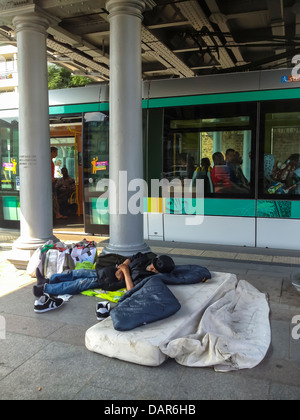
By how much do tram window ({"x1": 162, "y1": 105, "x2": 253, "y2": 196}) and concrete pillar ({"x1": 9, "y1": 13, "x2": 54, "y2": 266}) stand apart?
8.34ft

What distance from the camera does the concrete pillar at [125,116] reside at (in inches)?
220

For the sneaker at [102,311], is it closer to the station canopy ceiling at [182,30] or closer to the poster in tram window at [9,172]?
the station canopy ceiling at [182,30]

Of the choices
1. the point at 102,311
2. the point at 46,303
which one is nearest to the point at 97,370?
the point at 102,311

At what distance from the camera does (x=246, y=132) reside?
23.6 feet

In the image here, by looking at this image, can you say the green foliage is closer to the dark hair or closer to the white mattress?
the dark hair

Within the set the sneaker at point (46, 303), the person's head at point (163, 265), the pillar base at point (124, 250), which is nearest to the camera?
the sneaker at point (46, 303)

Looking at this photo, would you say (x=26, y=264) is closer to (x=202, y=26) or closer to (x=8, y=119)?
(x=8, y=119)

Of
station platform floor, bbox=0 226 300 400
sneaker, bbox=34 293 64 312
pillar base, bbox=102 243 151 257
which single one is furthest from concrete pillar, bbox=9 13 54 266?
sneaker, bbox=34 293 64 312

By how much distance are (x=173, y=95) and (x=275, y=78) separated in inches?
75.7

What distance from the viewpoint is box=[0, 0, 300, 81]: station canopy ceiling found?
635 centimetres

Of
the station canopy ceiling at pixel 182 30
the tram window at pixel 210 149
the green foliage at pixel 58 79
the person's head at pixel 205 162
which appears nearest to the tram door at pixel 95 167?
the tram window at pixel 210 149

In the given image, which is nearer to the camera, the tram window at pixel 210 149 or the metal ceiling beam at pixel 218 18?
the metal ceiling beam at pixel 218 18

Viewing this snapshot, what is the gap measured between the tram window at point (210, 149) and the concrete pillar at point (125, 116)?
190 centimetres
